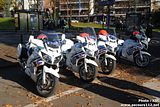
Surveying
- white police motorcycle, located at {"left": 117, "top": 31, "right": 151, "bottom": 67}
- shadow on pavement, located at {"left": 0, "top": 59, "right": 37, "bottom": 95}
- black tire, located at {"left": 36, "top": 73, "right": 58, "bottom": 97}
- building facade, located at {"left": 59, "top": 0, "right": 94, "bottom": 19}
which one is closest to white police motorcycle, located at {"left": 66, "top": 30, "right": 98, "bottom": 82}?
shadow on pavement, located at {"left": 0, "top": 59, "right": 37, "bottom": 95}

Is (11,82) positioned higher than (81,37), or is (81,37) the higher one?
(81,37)

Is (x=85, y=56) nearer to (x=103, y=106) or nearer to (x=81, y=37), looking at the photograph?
(x=81, y=37)

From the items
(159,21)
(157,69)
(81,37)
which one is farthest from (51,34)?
(159,21)

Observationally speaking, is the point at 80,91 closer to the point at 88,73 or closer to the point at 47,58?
the point at 88,73

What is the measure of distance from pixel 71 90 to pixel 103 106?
1595 mm

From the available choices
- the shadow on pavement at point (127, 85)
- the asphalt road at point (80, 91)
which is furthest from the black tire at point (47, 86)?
the shadow on pavement at point (127, 85)

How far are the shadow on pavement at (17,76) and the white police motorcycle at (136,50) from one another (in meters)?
3.97

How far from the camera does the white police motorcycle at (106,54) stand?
1059 cm

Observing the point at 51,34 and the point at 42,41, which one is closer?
the point at 42,41

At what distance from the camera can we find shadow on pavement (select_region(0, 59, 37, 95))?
902 centimetres

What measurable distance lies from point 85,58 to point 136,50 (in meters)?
3.64

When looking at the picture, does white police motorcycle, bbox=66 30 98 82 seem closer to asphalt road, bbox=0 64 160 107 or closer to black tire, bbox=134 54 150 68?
asphalt road, bbox=0 64 160 107

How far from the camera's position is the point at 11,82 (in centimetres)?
948

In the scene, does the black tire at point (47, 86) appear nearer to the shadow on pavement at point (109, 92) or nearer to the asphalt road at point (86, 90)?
the asphalt road at point (86, 90)
